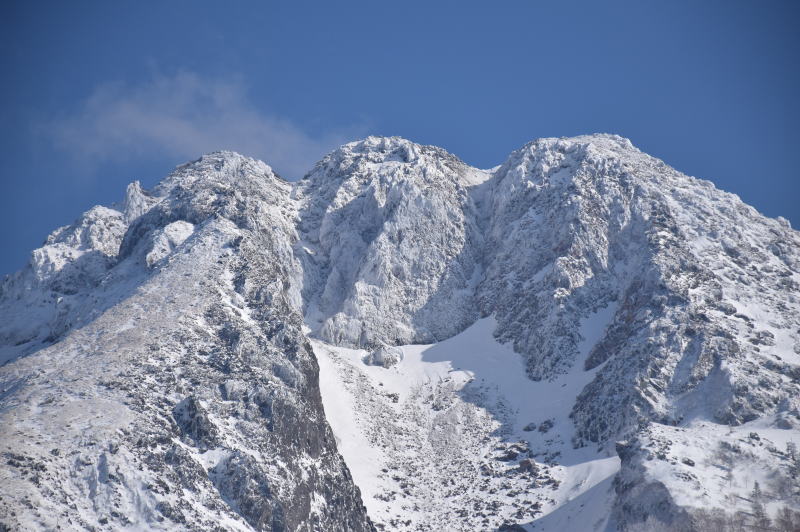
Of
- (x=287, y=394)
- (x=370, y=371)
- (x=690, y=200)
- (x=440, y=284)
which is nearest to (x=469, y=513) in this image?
(x=287, y=394)

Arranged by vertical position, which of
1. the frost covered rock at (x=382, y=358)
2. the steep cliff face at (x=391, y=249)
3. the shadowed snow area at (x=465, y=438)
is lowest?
the shadowed snow area at (x=465, y=438)

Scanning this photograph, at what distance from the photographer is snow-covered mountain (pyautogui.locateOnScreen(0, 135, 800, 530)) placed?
7869 centimetres

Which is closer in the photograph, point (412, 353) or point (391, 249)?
point (412, 353)

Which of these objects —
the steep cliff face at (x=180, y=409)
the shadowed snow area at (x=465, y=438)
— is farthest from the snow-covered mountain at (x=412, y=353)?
the shadowed snow area at (x=465, y=438)

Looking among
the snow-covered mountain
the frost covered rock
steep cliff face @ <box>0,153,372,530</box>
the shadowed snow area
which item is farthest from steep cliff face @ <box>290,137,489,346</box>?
steep cliff face @ <box>0,153,372,530</box>

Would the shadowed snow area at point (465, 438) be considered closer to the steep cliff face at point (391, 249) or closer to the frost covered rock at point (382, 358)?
the frost covered rock at point (382, 358)

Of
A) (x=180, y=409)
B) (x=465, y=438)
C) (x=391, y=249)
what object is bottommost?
(x=465, y=438)

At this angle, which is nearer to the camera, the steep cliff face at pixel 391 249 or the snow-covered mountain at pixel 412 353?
the snow-covered mountain at pixel 412 353

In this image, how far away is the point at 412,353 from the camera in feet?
421

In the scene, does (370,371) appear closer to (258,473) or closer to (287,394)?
(287,394)

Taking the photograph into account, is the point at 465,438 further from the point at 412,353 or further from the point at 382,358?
the point at 412,353

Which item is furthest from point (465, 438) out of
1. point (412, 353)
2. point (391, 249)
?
point (391, 249)

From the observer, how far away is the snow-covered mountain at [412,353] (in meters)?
78.7

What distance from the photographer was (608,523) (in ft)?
271
